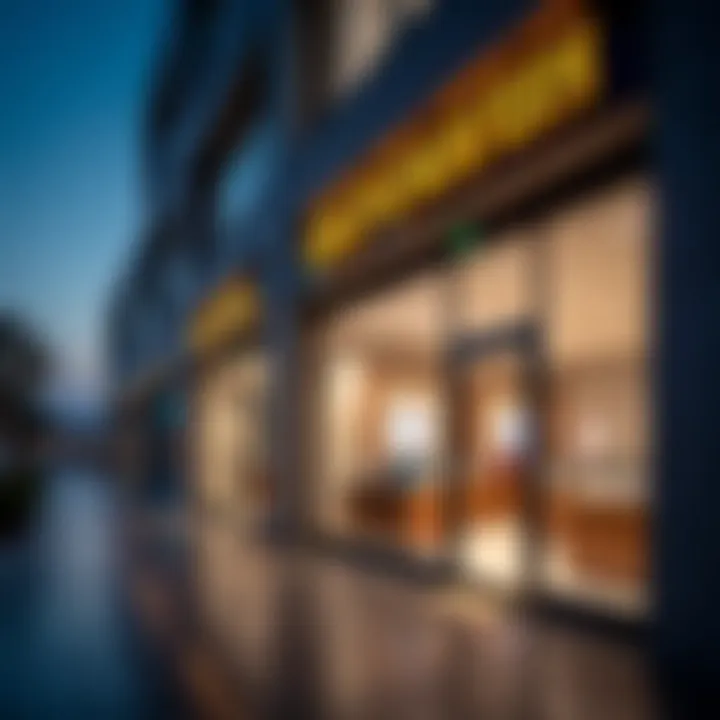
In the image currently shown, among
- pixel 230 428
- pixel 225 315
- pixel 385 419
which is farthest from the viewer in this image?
pixel 230 428

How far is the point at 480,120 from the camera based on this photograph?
22.2ft

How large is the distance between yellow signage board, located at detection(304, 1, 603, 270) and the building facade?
0.9 inches

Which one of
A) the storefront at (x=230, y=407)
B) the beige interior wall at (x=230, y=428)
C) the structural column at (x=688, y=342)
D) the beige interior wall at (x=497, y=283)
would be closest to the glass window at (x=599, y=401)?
the beige interior wall at (x=497, y=283)

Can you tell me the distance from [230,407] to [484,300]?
899cm

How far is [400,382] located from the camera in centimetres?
959

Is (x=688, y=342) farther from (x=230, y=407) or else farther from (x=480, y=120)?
(x=230, y=407)

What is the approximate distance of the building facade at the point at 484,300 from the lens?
4938 mm

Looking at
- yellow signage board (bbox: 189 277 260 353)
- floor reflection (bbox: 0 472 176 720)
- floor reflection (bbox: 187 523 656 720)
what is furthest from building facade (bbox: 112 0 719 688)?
floor reflection (bbox: 0 472 176 720)

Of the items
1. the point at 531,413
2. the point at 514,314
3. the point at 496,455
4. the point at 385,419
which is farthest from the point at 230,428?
the point at 531,413

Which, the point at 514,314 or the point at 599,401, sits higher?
the point at 514,314

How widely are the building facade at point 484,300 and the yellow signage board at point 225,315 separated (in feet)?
0.47

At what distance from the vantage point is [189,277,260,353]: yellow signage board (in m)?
13.2

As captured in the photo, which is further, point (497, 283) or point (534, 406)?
point (497, 283)

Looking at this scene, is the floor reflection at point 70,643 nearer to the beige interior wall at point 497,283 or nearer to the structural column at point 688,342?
the structural column at point 688,342
